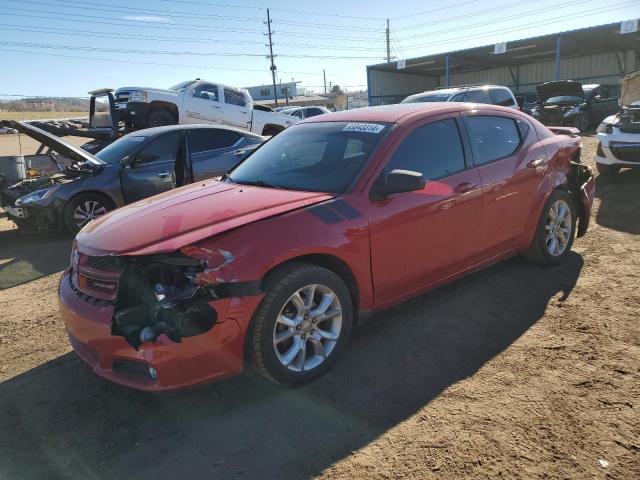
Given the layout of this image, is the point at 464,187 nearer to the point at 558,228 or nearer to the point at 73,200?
the point at 558,228

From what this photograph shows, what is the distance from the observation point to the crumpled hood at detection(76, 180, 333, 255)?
279 cm

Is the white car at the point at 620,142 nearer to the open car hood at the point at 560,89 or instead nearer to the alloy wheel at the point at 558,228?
the alloy wheel at the point at 558,228

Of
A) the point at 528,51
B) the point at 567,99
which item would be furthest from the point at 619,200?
the point at 528,51

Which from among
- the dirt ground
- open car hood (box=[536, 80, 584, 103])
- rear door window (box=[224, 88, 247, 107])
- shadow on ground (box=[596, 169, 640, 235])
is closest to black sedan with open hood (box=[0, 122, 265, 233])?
the dirt ground

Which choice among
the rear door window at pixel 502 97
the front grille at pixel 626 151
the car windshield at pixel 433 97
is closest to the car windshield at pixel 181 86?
the car windshield at pixel 433 97

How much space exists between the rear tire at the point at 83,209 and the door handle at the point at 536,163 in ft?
18.2

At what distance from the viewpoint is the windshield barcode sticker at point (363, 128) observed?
360cm

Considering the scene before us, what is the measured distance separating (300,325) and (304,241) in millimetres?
504

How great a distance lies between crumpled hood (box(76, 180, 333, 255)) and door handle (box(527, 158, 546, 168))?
215 centimetres

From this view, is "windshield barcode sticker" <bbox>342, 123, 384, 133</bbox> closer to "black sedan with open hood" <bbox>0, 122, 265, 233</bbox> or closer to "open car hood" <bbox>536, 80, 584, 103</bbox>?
"black sedan with open hood" <bbox>0, 122, 265, 233</bbox>

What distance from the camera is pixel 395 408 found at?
2.75 metres

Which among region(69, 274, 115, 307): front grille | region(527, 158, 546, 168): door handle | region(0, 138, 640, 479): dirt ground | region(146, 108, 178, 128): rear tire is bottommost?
region(0, 138, 640, 479): dirt ground

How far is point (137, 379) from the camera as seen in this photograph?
8.59 feet

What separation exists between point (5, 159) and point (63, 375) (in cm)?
611
